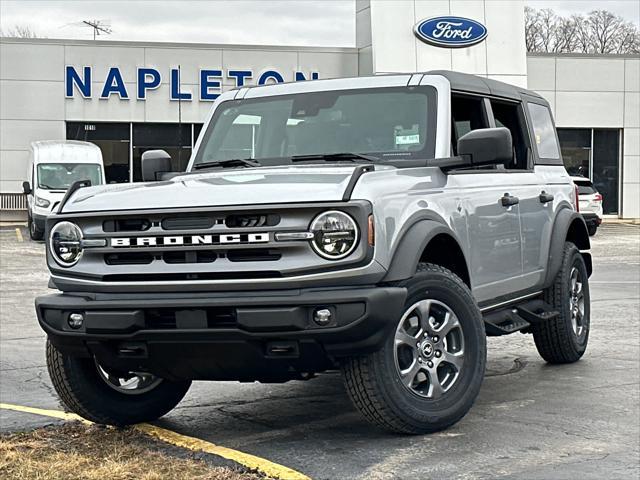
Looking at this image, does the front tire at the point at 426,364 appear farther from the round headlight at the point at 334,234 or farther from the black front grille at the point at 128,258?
the black front grille at the point at 128,258

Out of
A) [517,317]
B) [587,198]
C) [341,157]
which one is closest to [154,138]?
[587,198]

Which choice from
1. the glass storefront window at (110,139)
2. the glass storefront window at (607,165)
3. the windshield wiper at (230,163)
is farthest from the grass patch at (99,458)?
the glass storefront window at (607,165)

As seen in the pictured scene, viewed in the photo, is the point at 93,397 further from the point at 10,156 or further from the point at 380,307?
the point at 10,156

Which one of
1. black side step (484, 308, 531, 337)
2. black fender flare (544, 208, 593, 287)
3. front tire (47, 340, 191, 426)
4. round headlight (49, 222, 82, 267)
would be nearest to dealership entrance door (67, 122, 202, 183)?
black fender flare (544, 208, 593, 287)

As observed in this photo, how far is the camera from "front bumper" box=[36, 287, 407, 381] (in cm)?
507

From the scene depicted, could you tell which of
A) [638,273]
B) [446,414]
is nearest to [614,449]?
[446,414]

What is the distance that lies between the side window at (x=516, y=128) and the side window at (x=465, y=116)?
0.47 metres

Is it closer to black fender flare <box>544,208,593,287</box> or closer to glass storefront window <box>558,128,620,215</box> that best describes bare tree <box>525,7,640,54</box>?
glass storefront window <box>558,128,620,215</box>

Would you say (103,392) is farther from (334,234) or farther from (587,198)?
(587,198)

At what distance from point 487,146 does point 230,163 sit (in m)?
1.64

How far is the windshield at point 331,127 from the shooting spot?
6582mm

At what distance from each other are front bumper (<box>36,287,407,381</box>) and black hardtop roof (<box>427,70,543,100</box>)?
2.13 meters

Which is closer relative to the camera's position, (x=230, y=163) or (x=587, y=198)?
(x=230, y=163)

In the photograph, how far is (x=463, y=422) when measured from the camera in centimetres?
611
